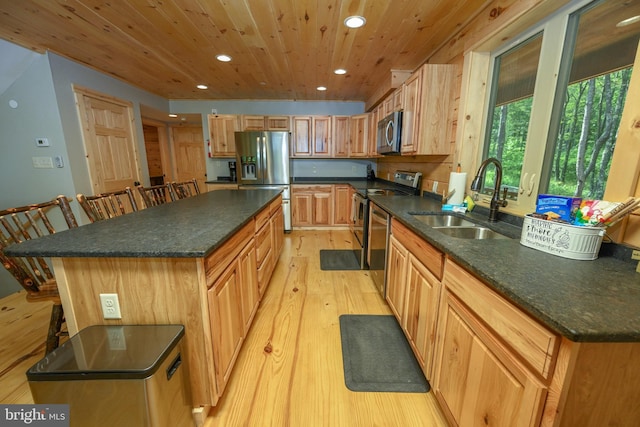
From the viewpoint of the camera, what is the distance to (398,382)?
150cm

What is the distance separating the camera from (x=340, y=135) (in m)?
4.70

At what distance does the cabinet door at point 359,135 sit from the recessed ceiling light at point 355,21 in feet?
7.50

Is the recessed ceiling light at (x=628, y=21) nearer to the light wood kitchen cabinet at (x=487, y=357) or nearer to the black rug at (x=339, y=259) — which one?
the light wood kitchen cabinet at (x=487, y=357)

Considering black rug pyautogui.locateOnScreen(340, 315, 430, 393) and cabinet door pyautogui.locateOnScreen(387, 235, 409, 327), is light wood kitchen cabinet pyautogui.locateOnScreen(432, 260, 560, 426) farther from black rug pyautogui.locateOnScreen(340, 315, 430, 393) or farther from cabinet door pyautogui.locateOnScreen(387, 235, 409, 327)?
cabinet door pyautogui.locateOnScreen(387, 235, 409, 327)

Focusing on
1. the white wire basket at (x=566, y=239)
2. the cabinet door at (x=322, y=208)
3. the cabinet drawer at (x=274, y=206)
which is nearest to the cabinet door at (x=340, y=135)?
the cabinet door at (x=322, y=208)

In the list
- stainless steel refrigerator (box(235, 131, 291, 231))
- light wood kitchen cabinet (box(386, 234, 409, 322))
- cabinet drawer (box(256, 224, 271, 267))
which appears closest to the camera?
light wood kitchen cabinet (box(386, 234, 409, 322))

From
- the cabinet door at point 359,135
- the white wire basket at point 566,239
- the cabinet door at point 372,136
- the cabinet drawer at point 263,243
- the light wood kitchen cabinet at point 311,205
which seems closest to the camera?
the white wire basket at point 566,239

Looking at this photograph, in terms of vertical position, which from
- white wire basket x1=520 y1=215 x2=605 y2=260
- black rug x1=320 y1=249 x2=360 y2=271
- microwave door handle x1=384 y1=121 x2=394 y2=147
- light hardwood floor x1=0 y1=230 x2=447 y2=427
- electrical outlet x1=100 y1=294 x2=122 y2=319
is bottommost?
light hardwood floor x1=0 y1=230 x2=447 y2=427

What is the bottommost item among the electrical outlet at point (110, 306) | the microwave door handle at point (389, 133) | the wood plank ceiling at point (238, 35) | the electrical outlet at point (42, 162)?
the electrical outlet at point (110, 306)

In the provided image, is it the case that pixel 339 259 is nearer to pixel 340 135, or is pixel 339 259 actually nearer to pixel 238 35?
pixel 340 135

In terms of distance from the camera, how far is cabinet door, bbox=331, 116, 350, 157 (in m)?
4.65

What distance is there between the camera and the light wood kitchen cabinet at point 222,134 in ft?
15.1

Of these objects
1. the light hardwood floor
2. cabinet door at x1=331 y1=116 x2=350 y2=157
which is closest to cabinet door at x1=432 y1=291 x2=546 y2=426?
the light hardwood floor

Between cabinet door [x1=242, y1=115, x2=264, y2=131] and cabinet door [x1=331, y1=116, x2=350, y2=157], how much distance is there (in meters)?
1.32
